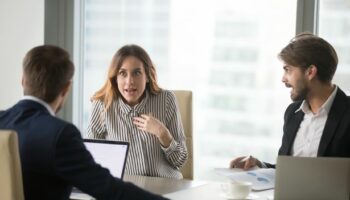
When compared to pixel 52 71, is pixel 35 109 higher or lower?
lower

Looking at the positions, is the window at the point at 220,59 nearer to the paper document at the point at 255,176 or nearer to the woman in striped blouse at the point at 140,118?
the woman in striped blouse at the point at 140,118

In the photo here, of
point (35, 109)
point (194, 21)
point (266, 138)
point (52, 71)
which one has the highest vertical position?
point (194, 21)

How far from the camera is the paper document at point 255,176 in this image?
2.45 metres

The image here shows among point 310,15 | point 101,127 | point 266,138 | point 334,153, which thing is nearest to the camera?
point 334,153

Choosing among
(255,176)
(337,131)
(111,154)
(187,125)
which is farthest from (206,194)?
(187,125)

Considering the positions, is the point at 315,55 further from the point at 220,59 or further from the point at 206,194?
the point at 220,59

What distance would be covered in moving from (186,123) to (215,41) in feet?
2.88

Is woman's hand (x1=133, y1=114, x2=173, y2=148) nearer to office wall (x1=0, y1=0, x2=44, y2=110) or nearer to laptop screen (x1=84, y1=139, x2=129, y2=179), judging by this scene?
laptop screen (x1=84, y1=139, x2=129, y2=179)

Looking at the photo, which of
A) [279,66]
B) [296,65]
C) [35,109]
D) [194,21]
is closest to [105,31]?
[194,21]

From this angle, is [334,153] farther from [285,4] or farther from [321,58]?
[285,4]

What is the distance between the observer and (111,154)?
2.51 m

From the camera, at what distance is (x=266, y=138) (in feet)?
12.6

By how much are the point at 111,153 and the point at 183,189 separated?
1.14 feet

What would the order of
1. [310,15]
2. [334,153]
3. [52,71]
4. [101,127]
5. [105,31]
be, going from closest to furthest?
[52,71] → [334,153] → [101,127] → [310,15] → [105,31]
